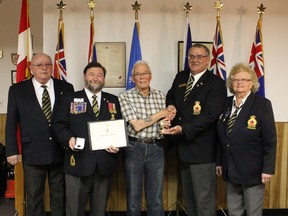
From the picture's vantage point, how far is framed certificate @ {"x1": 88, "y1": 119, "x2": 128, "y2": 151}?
230 centimetres

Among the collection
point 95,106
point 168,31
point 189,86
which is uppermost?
point 168,31

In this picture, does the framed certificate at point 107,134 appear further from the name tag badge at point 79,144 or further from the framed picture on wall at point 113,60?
the framed picture on wall at point 113,60

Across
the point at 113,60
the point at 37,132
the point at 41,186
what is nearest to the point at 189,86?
the point at 113,60

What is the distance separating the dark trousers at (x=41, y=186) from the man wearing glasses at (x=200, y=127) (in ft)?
3.35

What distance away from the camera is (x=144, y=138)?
102 inches

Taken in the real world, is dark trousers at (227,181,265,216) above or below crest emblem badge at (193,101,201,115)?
below

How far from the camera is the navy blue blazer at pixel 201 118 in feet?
8.37

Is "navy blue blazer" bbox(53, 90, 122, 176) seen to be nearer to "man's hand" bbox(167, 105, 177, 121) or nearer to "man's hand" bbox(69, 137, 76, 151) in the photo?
"man's hand" bbox(69, 137, 76, 151)

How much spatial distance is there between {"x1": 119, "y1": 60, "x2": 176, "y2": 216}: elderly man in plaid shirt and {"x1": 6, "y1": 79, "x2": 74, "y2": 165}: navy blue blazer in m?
0.62

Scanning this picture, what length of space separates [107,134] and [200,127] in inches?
30.9

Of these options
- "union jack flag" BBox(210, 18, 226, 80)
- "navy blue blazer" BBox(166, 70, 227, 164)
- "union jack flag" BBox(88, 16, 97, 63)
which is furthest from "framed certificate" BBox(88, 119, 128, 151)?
"union jack flag" BBox(210, 18, 226, 80)

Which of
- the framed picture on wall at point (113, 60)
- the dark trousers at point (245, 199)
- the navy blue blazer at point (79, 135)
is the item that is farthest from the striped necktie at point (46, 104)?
the dark trousers at point (245, 199)

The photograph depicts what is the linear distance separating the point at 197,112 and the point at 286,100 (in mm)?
1488

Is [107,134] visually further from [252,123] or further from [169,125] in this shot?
[252,123]
